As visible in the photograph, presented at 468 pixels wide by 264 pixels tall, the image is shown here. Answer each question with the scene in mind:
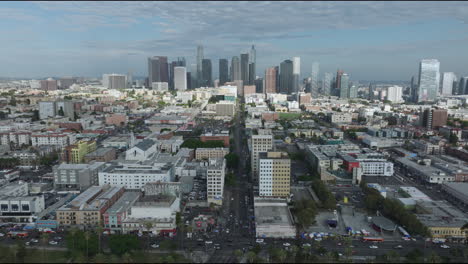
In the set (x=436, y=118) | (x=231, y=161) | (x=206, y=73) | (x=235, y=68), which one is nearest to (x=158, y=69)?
(x=206, y=73)

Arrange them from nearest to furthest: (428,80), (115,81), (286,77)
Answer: (428,80) < (286,77) < (115,81)

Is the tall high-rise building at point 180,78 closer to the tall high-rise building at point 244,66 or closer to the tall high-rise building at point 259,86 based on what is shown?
the tall high-rise building at point 244,66

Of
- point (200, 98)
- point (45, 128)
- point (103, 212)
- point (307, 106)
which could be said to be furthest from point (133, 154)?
point (200, 98)

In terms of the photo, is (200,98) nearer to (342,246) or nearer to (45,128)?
(45,128)

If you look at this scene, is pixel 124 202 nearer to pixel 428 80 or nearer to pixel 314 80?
pixel 428 80

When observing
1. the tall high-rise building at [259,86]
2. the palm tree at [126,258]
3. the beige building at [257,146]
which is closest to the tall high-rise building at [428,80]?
the tall high-rise building at [259,86]
